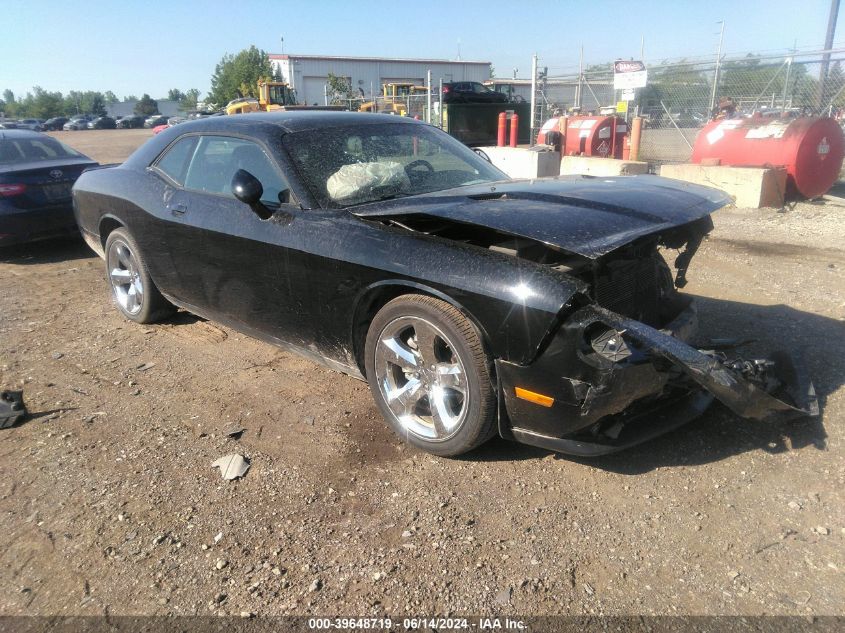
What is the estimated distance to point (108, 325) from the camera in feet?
17.2

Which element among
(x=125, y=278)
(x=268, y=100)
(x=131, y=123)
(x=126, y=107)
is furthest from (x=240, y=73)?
(x=125, y=278)

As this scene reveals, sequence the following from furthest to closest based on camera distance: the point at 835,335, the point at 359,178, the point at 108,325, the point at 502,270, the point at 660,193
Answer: the point at 108,325 → the point at 835,335 → the point at 359,178 → the point at 660,193 → the point at 502,270

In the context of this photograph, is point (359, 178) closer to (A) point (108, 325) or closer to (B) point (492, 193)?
(B) point (492, 193)

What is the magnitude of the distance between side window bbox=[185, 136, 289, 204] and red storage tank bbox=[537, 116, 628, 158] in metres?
9.42

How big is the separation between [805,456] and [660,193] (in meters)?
1.51

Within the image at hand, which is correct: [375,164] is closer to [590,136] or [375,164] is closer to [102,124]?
[590,136]

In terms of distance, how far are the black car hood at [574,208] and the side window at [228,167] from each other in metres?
0.62

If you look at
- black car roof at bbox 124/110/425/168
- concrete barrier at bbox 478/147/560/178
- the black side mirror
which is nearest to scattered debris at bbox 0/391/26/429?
the black side mirror

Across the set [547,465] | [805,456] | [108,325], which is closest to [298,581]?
[547,465]

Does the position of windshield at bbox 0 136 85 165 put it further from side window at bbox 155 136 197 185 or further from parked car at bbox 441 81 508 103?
parked car at bbox 441 81 508 103

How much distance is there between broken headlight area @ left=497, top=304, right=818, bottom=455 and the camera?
8.25ft

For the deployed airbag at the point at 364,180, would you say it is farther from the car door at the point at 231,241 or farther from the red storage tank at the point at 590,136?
the red storage tank at the point at 590,136

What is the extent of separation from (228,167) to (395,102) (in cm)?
2297

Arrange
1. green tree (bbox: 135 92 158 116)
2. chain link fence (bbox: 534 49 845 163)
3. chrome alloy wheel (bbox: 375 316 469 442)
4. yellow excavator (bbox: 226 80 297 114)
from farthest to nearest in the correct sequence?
green tree (bbox: 135 92 158 116) → yellow excavator (bbox: 226 80 297 114) → chain link fence (bbox: 534 49 845 163) → chrome alloy wheel (bbox: 375 316 469 442)
